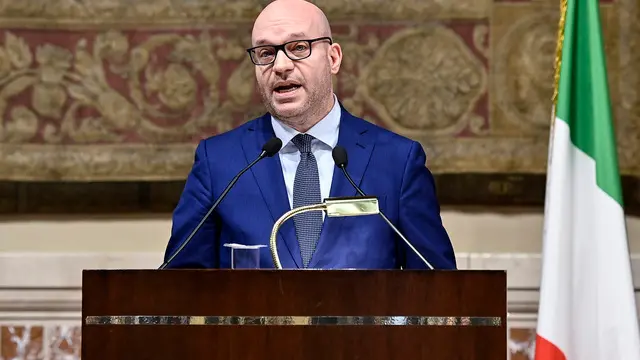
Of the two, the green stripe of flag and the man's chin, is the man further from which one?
the green stripe of flag

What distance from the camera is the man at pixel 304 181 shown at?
2832 mm

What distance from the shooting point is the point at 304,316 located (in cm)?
216

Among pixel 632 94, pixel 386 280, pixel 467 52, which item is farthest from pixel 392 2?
pixel 386 280

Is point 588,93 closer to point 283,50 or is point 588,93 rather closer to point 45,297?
point 283,50

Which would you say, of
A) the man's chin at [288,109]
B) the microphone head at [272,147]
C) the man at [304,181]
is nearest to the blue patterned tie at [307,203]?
the man at [304,181]

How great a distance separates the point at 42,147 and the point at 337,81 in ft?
4.00

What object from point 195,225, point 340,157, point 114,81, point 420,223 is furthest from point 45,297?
point 340,157

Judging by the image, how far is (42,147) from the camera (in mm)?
4184

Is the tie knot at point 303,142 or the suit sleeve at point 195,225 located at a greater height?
the tie knot at point 303,142

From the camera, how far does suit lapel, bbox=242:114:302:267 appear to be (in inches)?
112

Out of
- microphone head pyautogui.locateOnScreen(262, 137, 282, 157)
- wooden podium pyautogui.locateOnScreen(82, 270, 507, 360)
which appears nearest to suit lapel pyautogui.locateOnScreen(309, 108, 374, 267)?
microphone head pyautogui.locateOnScreen(262, 137, 282, 157)

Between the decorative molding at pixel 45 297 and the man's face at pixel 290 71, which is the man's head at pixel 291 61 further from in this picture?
the decorative molding at pixel 45 297

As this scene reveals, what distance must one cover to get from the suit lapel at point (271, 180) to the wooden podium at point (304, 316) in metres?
0.64

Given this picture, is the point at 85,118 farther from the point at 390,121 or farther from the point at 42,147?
the point at 390,121
